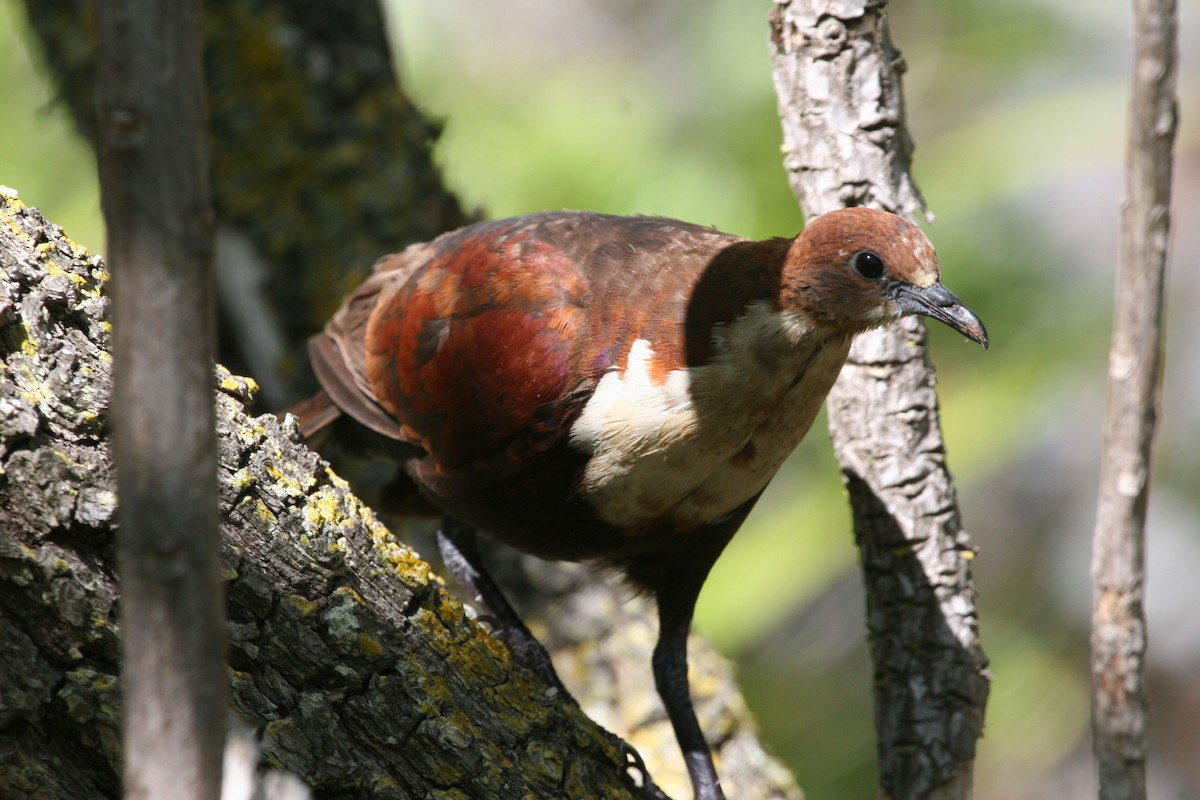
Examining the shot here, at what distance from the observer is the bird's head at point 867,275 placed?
2732mm

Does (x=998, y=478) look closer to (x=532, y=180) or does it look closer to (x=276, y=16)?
(x=532, y=180)

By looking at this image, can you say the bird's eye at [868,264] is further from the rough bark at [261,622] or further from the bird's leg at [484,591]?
the bird's leg at [484,591]

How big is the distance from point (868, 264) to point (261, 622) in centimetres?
158

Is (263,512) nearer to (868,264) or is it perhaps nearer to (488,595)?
(488,595)

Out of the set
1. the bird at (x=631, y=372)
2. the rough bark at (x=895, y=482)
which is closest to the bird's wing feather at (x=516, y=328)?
the bird at (x=631, y=372)

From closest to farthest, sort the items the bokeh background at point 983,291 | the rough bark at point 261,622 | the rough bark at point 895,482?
the rough bark at point 261,622, the rough bark at point 895,482, the bokeh background at point 983,291

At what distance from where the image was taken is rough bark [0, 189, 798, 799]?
2000mm

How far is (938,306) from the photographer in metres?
2.77

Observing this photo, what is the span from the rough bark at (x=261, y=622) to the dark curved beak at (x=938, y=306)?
127 cm

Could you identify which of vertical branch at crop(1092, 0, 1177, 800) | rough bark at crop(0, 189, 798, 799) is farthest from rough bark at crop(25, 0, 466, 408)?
vertical branch at crop(1092, 0, 1177, 800)

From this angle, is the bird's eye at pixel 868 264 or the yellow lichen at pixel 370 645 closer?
the yellow lichen at pixel 370 645

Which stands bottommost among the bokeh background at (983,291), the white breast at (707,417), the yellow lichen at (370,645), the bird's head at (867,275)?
the yellow lichen at (370,645)

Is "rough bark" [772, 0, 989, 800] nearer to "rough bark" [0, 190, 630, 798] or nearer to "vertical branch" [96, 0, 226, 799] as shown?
"rough bark" [0, 190, 630, 798]

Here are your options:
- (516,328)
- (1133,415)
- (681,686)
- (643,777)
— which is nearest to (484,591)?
(681,686)
